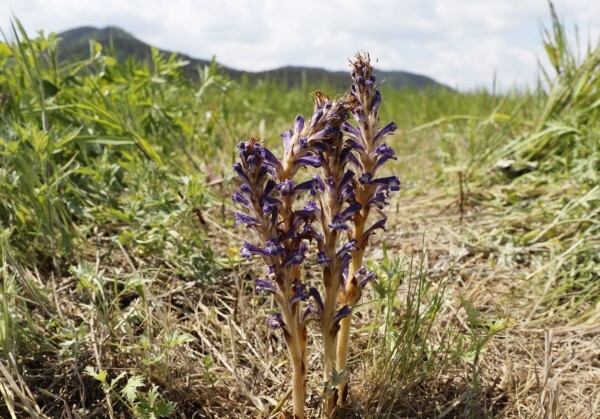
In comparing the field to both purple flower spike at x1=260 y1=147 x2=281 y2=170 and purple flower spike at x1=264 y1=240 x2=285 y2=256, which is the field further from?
purple flower spike at x1=264 y1=240 x2=285 y2=256

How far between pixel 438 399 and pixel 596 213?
183cm

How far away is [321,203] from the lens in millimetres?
1722

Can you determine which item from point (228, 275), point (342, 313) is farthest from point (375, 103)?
point (228, 275)

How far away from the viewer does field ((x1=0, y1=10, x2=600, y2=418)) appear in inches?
82.9

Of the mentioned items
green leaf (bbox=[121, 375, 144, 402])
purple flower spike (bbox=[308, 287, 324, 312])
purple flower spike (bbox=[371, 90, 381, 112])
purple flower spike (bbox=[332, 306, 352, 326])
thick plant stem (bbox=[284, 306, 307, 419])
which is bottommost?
green leaf (bbox=[121, 375, 144, 402])

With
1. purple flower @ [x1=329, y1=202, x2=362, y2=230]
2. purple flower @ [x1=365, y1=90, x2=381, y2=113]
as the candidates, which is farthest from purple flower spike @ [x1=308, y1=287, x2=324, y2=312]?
purple flower @ [x1=365, y1=90, x2=381, y2=113]

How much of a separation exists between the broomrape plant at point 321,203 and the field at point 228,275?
0.61 feet

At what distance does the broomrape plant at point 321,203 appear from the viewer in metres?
1.59

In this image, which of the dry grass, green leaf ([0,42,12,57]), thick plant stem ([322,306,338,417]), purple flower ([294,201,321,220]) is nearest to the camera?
purple flower ([294,201,321,220])

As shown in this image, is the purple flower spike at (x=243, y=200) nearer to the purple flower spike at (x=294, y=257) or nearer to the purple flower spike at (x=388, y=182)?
the purple flower spike at (x=294, y=257)

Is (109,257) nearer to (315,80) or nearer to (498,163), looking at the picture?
(498,163)

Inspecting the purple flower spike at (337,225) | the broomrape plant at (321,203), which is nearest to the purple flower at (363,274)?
the broomrape plant at (321,203)

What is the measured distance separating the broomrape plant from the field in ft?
0.61

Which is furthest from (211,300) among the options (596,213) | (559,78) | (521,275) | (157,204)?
(559,78)
